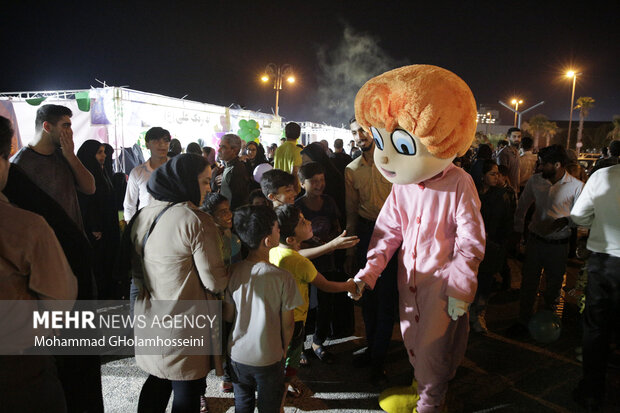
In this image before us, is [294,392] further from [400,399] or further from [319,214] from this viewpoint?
[319,214]

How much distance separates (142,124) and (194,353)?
709 centimetres

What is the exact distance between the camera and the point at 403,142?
2.65 meters

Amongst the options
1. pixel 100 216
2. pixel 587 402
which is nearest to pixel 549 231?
pixel 587 402

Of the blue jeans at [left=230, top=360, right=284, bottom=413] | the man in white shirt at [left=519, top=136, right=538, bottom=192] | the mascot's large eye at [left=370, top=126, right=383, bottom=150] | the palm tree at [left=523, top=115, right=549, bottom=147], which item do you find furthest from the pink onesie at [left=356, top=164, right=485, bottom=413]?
the palm tree at [left=523, top=115, right=549, bottom=147]

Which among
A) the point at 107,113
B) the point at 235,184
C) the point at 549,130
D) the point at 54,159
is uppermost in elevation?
the point at 549,130

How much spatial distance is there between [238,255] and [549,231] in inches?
130

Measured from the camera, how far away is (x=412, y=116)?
252 centimetres

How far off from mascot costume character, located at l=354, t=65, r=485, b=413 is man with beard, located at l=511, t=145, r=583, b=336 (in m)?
1.85

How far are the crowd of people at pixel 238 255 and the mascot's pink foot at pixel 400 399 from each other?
0.37m

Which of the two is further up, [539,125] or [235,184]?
[539,125]

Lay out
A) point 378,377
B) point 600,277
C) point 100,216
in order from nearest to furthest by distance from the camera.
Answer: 1. point 600,277
2. point 378,377
3. point 100,216

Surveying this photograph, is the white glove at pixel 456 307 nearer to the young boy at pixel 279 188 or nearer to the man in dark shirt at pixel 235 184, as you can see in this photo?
the young boy at pixel 279 188

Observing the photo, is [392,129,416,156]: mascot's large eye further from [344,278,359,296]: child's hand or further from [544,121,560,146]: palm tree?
[544,121,560,146]: palm tree

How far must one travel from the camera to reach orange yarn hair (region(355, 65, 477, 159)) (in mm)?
2488
